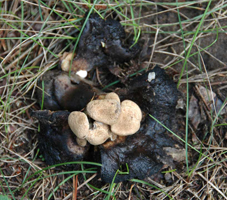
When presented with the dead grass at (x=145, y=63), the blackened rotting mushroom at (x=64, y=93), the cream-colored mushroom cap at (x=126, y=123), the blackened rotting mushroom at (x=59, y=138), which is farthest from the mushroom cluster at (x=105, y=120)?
the dead grass at (x=145, y=63)

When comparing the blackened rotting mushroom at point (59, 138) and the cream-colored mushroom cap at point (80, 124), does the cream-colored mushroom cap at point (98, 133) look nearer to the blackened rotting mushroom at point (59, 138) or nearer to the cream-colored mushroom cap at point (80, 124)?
the cream-colored mushroom cap at point (80, 124)

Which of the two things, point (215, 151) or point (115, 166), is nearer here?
point (115, 166)

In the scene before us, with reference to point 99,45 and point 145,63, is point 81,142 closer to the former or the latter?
point 99,45

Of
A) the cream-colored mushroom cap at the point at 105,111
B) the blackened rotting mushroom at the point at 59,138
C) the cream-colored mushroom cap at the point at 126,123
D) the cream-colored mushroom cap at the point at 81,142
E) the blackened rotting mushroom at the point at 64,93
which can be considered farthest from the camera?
the blackened rotting mushroom at the point at 64,93

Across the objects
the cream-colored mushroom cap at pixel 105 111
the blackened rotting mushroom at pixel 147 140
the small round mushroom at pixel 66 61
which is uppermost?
the small round mushroom at pixel 66 61

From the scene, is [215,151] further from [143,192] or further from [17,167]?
[17,167]

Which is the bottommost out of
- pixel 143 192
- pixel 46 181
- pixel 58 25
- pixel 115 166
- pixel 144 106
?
pixel 143 192

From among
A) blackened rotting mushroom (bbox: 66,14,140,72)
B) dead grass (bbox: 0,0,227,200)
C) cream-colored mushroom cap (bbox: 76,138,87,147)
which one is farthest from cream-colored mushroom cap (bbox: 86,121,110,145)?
blackened rotting mushroom (bbox: 66,14,140,72)

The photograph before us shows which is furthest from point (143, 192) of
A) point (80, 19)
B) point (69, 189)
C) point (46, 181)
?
point (80, 19)
